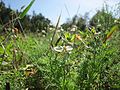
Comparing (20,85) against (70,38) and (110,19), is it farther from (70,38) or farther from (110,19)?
(110,19)

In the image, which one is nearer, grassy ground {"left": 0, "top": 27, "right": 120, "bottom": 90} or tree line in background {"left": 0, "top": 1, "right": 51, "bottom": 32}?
grassy ground {"left": 0, "top": 27, "right": 120, "bottom": 90}

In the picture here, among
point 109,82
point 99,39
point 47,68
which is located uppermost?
point 99,39

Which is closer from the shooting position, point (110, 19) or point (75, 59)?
point (75, 59)

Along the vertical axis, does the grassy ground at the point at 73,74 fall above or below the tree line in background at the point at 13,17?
below

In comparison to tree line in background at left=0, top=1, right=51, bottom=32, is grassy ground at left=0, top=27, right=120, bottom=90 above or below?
below

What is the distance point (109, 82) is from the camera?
6.04 ft

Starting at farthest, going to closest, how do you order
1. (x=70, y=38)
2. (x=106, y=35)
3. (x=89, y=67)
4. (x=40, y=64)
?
(x=70, y=38), (x=106, y=35), (x=40, y=64), (x=89, y=67)

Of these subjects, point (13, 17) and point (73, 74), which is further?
point (13, 17)

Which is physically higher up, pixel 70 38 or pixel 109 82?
pixel 70 38

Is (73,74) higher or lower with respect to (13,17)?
lower

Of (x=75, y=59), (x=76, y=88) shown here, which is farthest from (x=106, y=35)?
(x=76, y=88)

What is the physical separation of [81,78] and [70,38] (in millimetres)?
1182

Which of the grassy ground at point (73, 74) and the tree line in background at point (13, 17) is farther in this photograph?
the tree line in background at point (13, 17)

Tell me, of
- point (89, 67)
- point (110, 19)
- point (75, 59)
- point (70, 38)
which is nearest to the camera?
point (89, 67)
